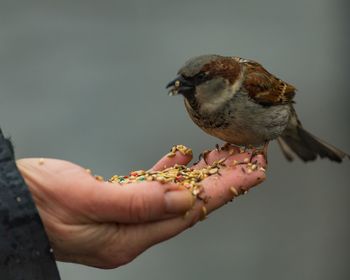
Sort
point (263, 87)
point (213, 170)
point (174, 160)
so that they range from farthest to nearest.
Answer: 1. point (263, 87)
2. point (174, 160)
3. point (213, 170)

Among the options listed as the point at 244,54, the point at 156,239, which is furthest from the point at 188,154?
the point at 244,54

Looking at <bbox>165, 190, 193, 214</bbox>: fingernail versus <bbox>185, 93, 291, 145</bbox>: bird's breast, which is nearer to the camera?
<bbox>165, 190, 193, 214</bbox>: fingernail

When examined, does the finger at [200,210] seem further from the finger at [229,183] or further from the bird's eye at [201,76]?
the bird's eye at [201,76]

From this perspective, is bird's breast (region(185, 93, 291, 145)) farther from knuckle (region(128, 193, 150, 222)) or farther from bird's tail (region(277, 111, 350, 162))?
knuckle (region(128, 193, 150, 222))

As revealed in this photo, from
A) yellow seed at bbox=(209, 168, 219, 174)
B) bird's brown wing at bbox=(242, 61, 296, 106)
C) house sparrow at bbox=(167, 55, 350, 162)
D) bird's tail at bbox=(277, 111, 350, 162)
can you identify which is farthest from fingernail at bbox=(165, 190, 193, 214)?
bird's tail at bbox=(277, 111, 350, 162)

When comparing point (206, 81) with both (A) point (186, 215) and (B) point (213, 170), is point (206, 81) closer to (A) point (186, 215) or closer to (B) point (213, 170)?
(B) point (213, 170)

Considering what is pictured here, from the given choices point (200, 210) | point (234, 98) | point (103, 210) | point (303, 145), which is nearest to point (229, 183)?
point (200, 210)
